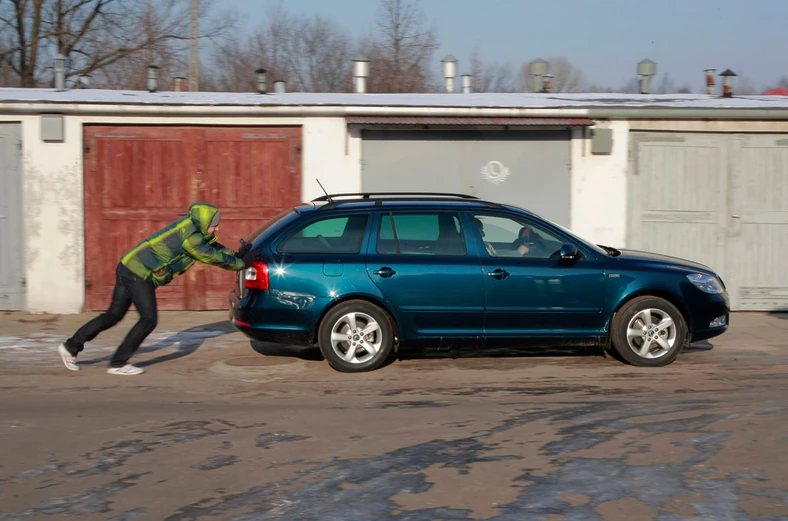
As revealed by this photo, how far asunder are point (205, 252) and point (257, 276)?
52cm

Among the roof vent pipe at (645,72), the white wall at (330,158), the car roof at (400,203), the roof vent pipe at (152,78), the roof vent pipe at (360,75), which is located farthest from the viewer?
the roof vent pipe at (645,72)

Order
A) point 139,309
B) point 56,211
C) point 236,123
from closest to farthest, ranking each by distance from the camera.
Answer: point 139,309 → point 56,211 → point 236,123

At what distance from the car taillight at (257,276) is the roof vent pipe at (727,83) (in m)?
9.09

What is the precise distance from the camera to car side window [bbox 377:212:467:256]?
8648 millimetres

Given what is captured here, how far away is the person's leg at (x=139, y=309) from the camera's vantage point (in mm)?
8297

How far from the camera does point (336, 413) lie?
7043mm

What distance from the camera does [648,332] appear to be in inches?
345

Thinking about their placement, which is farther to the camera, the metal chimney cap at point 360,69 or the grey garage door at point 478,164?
the metal chimney cap at point 360,69

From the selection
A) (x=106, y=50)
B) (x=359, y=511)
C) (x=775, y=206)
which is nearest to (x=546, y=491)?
(x=359, y=511)

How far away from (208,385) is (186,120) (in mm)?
5122

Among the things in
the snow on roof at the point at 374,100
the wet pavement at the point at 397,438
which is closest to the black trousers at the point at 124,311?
the wet pavement at the point at 397,438

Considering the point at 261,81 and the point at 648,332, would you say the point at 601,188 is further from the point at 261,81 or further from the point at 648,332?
the point at 261,81

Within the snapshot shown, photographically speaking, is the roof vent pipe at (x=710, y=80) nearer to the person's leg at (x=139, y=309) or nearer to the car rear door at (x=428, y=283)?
the car rear door at (x=428, y=283)

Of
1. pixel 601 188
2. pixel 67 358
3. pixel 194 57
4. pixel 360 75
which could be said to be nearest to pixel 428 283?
pixel 67 358
